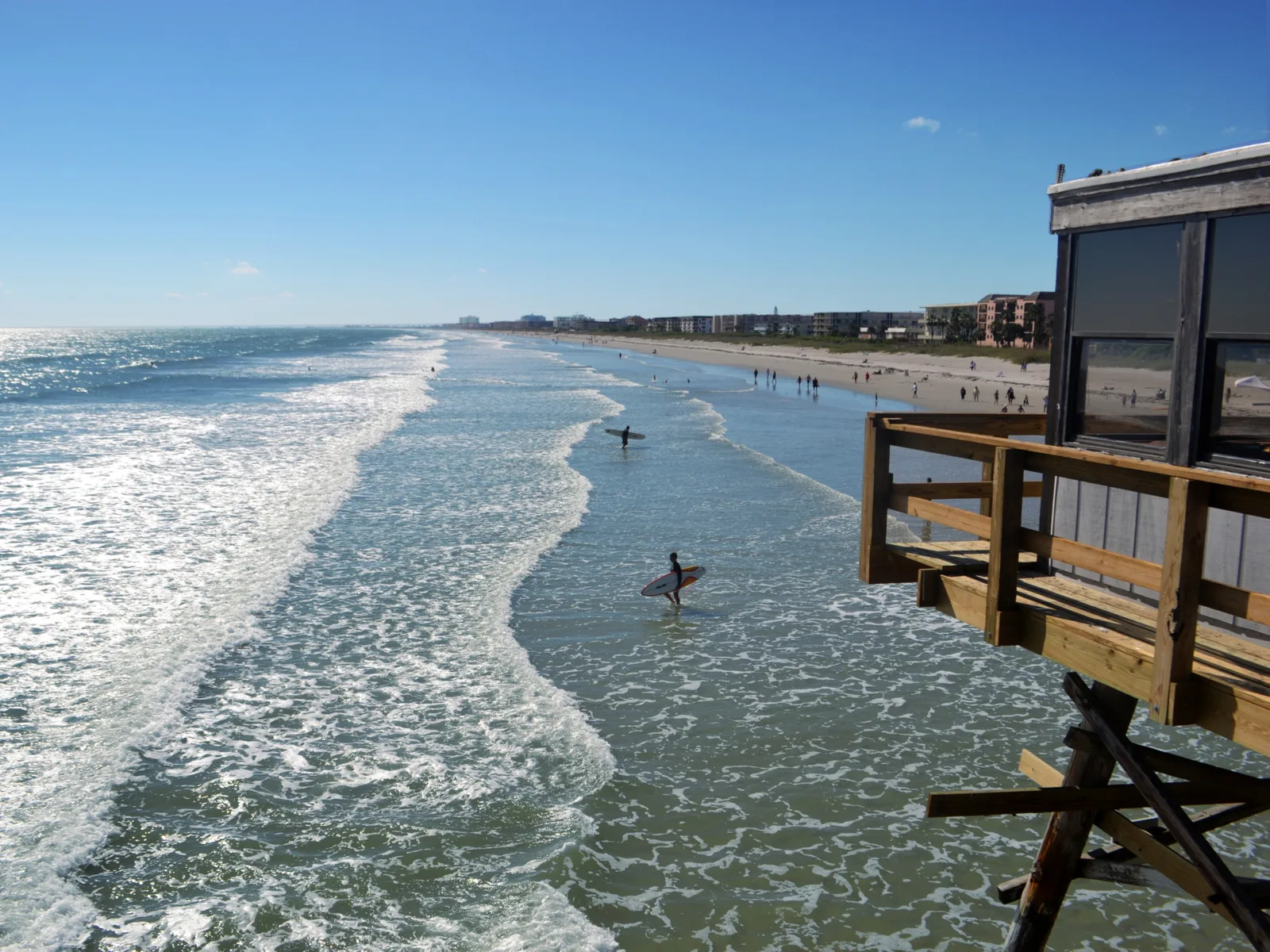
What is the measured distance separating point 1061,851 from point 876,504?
2256 millimetres

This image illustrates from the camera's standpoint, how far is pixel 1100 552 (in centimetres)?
440

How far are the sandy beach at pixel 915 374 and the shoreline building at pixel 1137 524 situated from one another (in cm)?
3465

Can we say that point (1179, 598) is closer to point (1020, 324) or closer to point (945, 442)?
point (945, 442)

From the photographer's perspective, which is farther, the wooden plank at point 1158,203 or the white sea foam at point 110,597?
the white sea foam at point 110,597

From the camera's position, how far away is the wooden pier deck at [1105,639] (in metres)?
3.87

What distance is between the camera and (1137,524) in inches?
220

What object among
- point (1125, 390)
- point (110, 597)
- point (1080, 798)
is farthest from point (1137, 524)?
point (110, 597)

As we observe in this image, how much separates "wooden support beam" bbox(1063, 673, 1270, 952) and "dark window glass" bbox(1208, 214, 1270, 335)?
198cm

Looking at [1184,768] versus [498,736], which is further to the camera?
[498,736]

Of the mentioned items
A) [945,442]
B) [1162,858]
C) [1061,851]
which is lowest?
[1061,851]

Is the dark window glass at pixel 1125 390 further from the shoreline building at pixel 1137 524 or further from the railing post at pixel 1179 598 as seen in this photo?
the railing post at pixel 1179 598

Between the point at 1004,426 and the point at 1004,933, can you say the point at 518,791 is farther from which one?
the point at 1004,426

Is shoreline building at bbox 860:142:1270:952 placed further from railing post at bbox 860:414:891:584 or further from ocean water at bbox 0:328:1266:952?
ocean water at bbox 0:328:1266:952

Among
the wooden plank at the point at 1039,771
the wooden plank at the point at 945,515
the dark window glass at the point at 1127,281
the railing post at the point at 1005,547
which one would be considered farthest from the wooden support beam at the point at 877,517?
the wooden plank at the point at 1039,771
